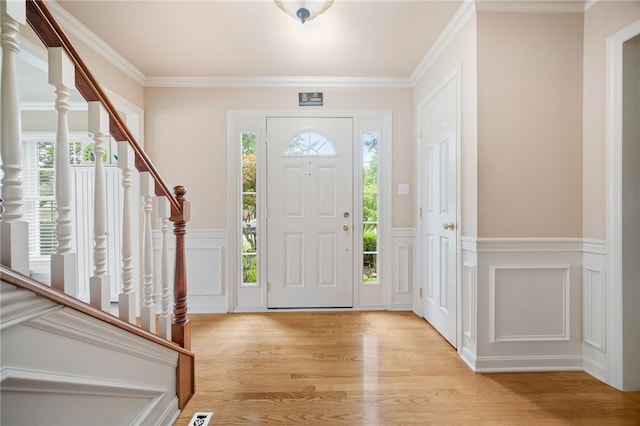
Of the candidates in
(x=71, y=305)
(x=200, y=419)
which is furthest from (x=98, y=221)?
(x=200, y=419)

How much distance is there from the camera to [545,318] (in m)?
2.06

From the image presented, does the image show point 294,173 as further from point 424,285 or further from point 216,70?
point 424,285

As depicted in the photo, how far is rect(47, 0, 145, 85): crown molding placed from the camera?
212 centimetres

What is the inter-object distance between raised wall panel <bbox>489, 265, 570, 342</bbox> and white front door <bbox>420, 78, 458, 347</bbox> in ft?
1.15

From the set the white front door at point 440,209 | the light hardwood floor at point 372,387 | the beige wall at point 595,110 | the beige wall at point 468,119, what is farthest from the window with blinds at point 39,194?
the beige wall at point 595,110

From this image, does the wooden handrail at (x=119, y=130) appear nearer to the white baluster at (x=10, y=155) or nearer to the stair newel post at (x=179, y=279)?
the stair newel post at (x=179, y=279)

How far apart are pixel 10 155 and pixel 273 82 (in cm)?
269

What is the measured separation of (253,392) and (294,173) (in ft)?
6.72

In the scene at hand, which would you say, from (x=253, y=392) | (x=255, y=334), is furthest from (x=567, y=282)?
(x=255, y=334)

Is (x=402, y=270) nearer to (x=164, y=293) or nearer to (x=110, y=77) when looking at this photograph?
(x=164, y=293)

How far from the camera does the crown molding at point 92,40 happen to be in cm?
212

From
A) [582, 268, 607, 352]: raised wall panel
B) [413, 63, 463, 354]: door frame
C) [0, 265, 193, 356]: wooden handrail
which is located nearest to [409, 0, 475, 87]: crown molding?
[413, 63, 463, 354]: door frame

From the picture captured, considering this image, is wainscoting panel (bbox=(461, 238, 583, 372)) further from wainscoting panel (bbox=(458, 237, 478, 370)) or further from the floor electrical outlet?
the floor electrical outlet

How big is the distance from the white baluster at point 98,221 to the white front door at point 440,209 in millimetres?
2172
